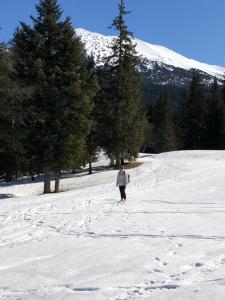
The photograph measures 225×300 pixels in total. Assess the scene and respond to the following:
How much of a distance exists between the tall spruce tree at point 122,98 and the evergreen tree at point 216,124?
30608 millimetres

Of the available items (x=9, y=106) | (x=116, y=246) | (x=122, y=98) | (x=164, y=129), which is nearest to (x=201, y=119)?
(x=164, y=129)

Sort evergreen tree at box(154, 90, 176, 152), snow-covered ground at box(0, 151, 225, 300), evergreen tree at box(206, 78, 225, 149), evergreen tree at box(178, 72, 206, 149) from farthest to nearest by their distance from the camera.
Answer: evergreen tree at box(154, 90, 176, 152) < evergreen tree at box(178, 72, 206, 149) < evergreen tree at box(206, 78, 225, 149) < snow-covered ground at box(0, 151, 225, 300)

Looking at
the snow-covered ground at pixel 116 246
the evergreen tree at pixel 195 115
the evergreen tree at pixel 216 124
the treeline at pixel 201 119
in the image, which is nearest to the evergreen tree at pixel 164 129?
the treeline at pixel 201 119

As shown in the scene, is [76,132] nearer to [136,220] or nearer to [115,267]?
[136,220]

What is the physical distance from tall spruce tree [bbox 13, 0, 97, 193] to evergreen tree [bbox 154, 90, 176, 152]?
156ft

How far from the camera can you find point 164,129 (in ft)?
260

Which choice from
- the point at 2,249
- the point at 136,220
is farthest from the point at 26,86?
the point at 2,249

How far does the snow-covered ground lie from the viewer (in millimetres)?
8461

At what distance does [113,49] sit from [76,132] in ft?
39.9

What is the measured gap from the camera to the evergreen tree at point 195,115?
2817 inches

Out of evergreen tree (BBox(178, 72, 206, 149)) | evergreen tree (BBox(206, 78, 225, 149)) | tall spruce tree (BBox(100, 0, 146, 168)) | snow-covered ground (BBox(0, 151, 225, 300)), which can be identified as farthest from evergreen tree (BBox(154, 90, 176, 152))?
snow-covered ground (BBox(0, 151, 225, 300))

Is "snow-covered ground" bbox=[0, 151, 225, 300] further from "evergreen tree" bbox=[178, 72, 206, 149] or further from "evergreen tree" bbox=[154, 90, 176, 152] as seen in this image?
"evergreen tree" bbox=[154, 90, 176, 152]

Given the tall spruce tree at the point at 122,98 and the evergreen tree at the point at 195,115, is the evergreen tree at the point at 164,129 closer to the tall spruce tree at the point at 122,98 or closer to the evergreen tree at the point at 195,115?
the evergreen tree at the point at 195,115

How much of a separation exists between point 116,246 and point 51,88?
65.1 ft
